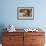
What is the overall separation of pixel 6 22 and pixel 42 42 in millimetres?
1366

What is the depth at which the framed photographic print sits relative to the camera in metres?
4.26

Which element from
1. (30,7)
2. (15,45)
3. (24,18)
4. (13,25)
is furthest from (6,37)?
(30,7)

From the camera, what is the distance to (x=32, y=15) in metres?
4.27

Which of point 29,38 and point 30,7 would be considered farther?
point 30,7

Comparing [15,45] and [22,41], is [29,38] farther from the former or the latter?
[15,45]

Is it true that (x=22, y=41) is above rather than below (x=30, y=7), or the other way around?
below

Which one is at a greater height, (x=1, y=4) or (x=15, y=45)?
(x=1, y=4)

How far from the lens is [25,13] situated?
4.29 meters

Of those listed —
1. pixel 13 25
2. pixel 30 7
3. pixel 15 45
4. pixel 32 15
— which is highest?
pixel 30 7

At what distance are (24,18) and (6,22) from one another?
61 centimetres

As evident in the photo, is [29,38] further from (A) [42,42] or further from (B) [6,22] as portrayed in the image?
(B) [6,22]

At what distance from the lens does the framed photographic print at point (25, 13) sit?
14.0 ft

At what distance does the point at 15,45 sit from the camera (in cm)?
378

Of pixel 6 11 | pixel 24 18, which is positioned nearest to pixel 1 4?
pixel 6 11
